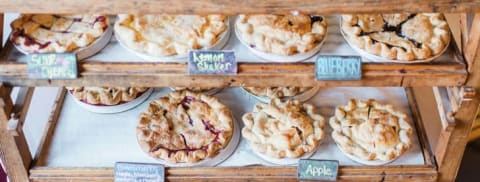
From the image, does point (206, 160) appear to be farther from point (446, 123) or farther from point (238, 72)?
point (446, 123)

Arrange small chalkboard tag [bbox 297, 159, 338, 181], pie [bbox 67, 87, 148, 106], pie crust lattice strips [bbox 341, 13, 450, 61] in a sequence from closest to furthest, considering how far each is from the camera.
A: pie crust lattice strips [bbox 341, 13, 450, 61], small chalkboard tag [bbox 297, 159, 338, 181], pie [bbox 67, 87, 148, 106]

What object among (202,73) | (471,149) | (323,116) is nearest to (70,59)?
(202,73)

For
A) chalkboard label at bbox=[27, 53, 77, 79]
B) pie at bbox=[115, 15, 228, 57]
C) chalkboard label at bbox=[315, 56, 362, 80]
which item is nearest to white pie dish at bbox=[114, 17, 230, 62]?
pie at bbox=[115, 15, 228, 57]

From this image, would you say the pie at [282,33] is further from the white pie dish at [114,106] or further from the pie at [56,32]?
the white pie dish at [114,106]

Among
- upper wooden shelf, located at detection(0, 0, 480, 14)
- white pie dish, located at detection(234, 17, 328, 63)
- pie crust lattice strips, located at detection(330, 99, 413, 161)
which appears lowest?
pie crust lattice strips, located at detection(330, 99, 413, 161)

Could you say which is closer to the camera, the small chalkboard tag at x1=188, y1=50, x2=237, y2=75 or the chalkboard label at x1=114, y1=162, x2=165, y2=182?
the small chalkboard tag at x1=188, y1=50, x2=237, y2=75

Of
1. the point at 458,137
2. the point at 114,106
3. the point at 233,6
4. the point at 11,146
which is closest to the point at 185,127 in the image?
the point at 114,106

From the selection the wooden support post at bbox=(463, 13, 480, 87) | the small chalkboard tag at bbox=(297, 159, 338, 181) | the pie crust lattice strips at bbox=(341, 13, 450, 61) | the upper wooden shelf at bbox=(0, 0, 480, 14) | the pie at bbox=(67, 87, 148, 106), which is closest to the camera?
the upper wooden shelf at bbox=(0, 0, 480, 14)

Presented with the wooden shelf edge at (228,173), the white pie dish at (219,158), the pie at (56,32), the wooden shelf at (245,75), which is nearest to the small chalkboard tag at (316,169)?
the wooden shelf edge at (228,173)

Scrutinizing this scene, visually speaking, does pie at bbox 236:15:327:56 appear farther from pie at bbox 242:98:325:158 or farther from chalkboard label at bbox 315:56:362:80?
pie at bbox 242:98:325:158
